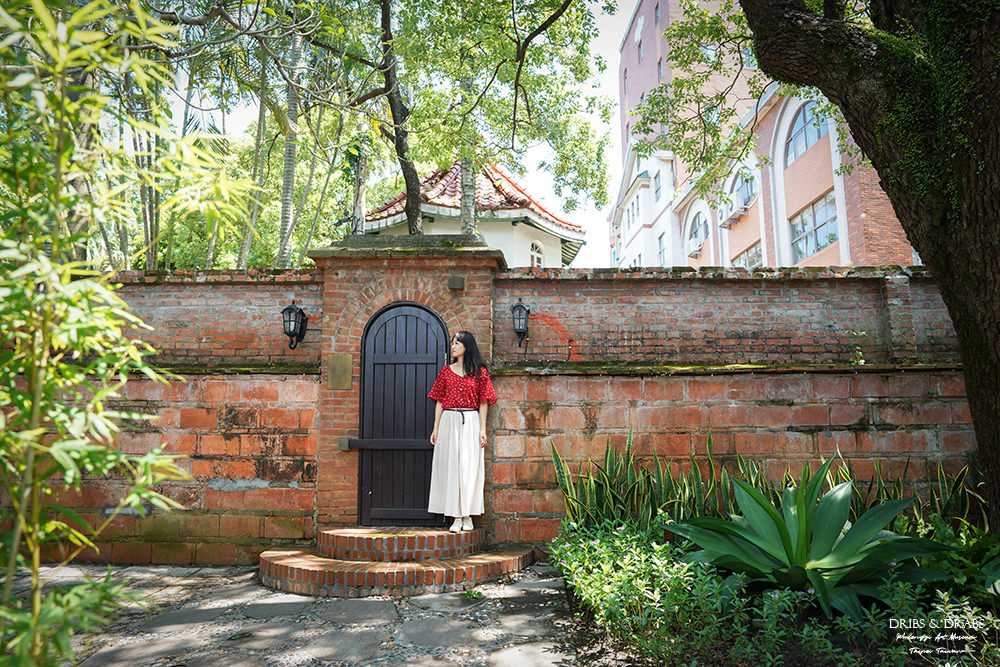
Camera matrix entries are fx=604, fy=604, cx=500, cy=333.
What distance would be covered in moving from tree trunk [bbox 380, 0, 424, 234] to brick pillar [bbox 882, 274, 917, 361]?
21.4ft

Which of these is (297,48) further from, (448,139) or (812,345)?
(812,345)

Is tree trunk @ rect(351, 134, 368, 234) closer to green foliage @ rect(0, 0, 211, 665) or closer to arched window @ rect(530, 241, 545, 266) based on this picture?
arched window @ rect(530, 241, 545, 266)

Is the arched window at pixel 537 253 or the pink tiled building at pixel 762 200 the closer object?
the pink tiled building at pixel 762 200

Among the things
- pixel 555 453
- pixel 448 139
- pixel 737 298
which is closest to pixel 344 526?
pixel 555 453

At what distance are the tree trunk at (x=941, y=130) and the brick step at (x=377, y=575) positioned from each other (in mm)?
3398

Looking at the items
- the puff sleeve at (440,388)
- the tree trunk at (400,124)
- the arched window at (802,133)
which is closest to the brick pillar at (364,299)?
the puff sleeve at (440,388)

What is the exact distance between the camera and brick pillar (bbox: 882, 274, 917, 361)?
223 inches

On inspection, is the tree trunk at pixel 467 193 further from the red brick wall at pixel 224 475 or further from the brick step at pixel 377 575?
the brick step at pixel 377 575

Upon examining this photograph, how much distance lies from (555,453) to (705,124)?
473cm

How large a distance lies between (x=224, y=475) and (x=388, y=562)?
74.0 inches

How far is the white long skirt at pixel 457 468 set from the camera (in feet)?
17.0

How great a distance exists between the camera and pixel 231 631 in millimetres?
3734

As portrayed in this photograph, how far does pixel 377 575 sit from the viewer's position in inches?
176

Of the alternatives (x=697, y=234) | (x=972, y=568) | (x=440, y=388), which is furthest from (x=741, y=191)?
(x=972, y=568)
